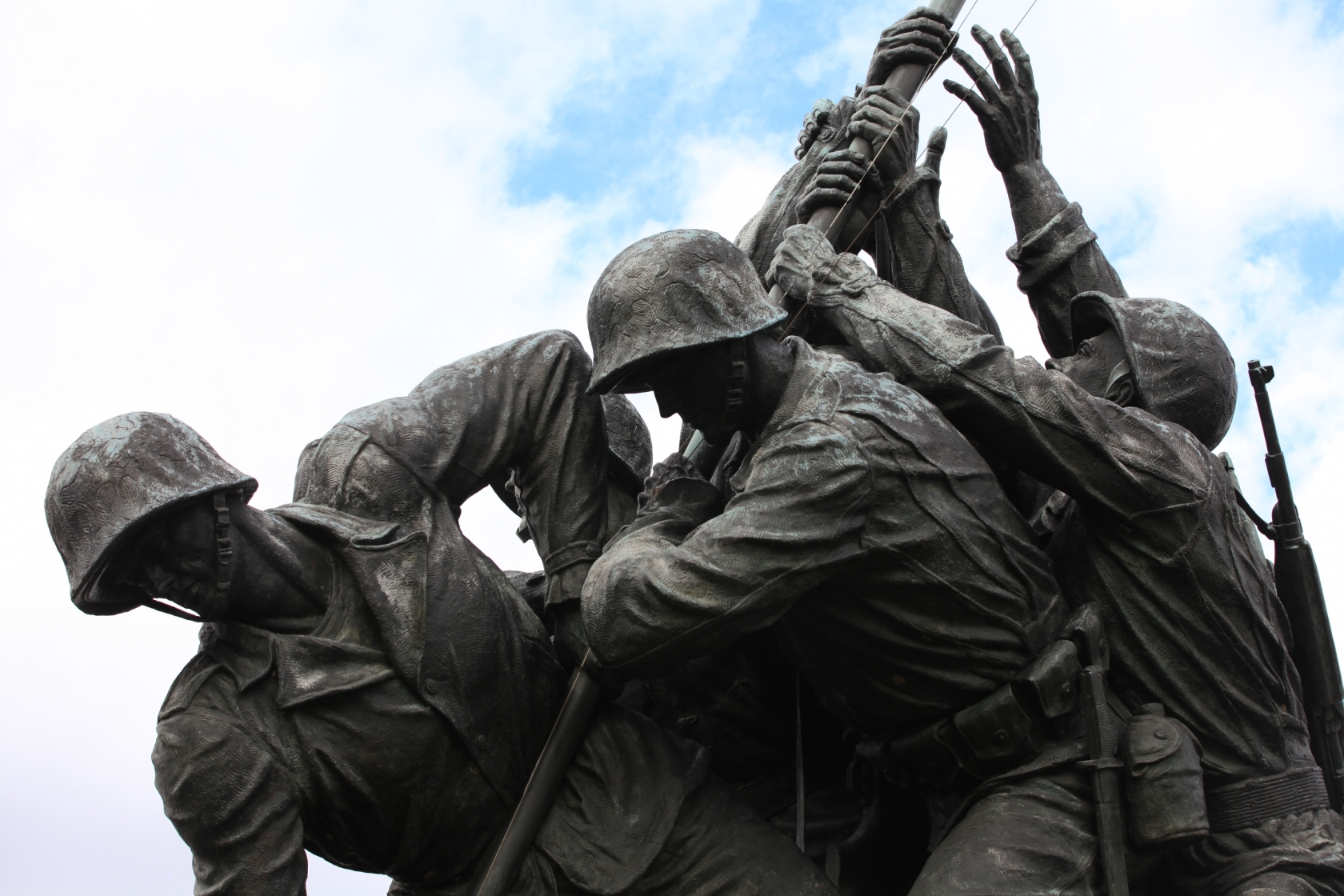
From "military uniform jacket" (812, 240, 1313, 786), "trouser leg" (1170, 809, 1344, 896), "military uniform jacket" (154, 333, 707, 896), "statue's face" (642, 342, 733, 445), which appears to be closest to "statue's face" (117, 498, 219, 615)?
"military uniform jacket" (154, 333, 707, 896)

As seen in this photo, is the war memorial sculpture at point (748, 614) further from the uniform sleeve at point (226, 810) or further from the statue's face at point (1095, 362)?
the statue's face at point (1095, 362)

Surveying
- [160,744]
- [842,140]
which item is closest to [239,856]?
[160,744]

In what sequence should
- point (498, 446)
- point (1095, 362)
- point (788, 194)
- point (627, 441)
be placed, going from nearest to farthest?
point (498, 446) < point (1095, 362) < point (627, 441) < point (788, 194)

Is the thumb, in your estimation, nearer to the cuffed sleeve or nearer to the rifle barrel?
the cuffed sleeve

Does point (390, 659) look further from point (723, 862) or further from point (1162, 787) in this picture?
point (1162, 787)

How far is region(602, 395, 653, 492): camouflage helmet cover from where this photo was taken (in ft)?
17.7

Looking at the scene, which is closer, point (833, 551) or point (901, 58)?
point (833, 551)

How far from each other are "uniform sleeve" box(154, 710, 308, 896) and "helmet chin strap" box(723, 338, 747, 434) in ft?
5.69

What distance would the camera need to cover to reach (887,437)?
4.33 metres

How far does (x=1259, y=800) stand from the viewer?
4.61 meters

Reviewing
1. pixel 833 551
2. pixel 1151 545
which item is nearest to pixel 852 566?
pixel 833 551

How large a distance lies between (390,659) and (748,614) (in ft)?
3.82

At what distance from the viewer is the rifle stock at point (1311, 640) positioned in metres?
5.14

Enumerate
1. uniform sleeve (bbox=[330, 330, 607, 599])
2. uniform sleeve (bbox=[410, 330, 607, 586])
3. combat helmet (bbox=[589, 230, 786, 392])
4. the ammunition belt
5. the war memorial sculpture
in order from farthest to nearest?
uniform sleeve (bbox=[410, 330, 607, 586]) < uniform sleeve (bbox=[330, 330, 607, 599]) < the ammunition belt < combat helmet (bbox=[589, 230, 786, 392]) < the war memorial sculpture
